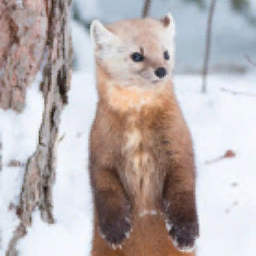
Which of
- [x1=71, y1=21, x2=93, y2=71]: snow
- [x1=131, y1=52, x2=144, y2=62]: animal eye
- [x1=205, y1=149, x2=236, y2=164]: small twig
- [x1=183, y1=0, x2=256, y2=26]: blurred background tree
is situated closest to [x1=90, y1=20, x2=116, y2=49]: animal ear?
[x1=131, y1=52, x2=144, y2=62]: animal eye

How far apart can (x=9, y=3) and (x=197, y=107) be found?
2710mm

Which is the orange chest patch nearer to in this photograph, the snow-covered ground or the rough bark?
the rough bark

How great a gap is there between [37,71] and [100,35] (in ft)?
1.53

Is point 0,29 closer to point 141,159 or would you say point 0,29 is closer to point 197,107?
point 141,159

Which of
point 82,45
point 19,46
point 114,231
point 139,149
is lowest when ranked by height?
point 82,45

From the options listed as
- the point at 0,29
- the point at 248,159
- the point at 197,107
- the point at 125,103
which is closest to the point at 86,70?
the point at 197,107

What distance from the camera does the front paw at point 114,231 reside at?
221cm

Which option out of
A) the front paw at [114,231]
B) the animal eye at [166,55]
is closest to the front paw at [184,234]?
the front paw at [114,231]

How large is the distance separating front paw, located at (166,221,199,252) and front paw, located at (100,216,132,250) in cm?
19

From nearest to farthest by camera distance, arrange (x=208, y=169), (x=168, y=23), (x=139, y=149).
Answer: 1. (x=139, y=149)
2. (x=168, y=23)
3. (x=208, y=169)

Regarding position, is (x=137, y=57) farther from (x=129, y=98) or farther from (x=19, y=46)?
(x=19, y=46)

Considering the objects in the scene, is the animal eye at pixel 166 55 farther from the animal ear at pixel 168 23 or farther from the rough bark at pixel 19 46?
the rough bark at pixel 19 46

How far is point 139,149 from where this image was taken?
2.29m

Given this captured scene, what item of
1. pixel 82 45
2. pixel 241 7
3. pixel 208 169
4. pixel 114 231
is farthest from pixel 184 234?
pixel 241 7
